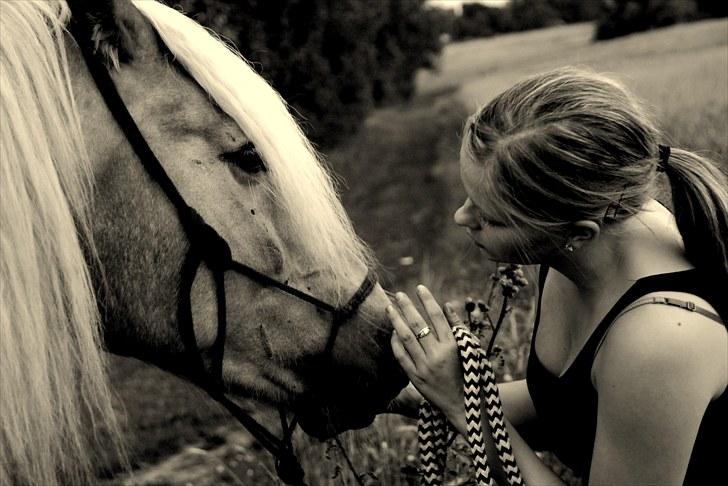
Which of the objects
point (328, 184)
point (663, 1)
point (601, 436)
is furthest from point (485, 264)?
point (601, 436)

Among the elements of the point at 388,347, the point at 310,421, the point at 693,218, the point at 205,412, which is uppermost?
the point at 693,218

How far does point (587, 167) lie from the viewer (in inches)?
66.9

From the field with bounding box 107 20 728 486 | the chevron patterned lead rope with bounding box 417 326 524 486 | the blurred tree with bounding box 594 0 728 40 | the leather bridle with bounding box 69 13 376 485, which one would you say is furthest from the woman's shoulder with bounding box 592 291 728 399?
the blurred tree with bounding box 594 0 728 40

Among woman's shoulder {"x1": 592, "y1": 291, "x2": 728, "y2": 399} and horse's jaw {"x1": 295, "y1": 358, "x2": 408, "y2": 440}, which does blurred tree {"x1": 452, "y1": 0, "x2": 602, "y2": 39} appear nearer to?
horse's jaw {"x1": 295, "y1": 358, "x2": 408, "y2": 440}

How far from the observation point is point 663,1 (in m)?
4.94

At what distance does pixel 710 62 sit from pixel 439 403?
2.28 metres

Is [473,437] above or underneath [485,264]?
above

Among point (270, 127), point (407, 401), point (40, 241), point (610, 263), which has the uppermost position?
point (270, 127)

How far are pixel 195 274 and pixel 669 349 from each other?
45.1 inches

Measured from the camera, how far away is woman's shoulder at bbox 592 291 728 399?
1593mm

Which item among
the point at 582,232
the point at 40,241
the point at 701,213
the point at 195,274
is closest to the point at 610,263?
the point at 582,232

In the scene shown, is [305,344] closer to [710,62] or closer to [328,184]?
[328,184]

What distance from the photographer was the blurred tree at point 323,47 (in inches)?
224

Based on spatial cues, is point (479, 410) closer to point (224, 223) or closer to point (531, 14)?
point (224, 223)
